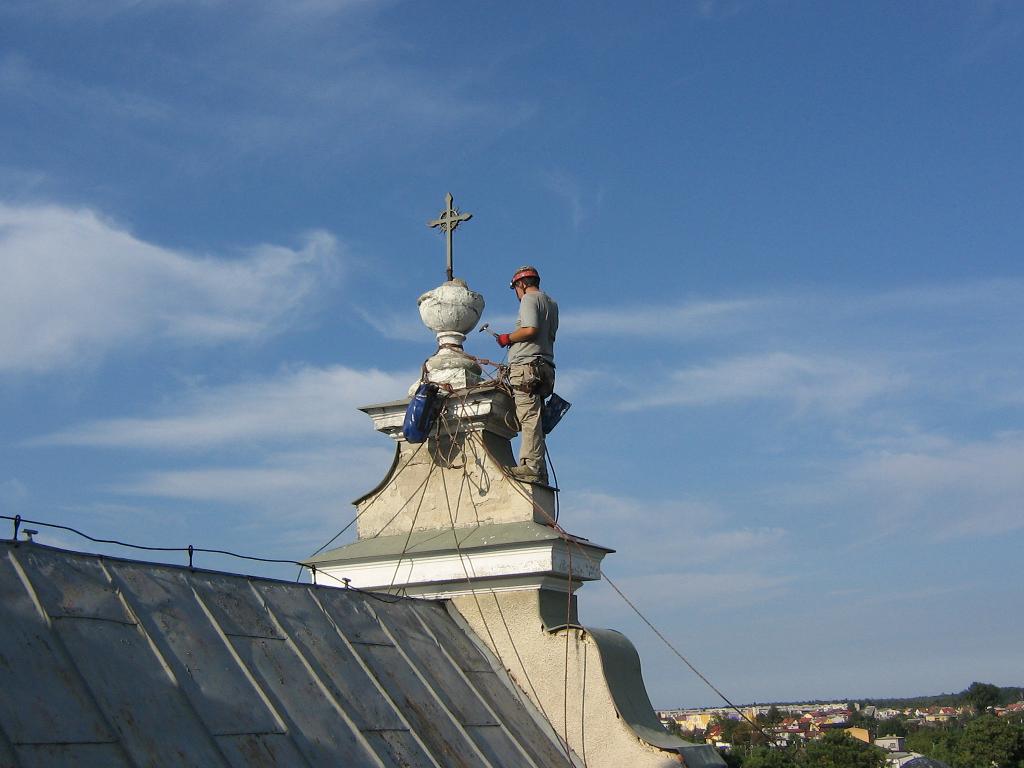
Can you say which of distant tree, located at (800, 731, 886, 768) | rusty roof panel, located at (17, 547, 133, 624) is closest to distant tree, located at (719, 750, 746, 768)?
distant tree, located at (800, 731, 886, 768)

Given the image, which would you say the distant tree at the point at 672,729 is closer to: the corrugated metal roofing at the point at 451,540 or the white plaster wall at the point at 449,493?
the corrugated metal roofing at the point at 451,540

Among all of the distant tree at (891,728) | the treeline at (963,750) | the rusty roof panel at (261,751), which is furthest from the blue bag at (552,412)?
the distant tree at (891,728)

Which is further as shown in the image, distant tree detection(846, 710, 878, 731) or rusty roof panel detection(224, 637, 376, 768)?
distant tree detection(846, 710, 878, 731)

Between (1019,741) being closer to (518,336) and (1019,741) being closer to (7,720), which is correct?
(518,336)

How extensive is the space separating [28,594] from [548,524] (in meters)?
4.96

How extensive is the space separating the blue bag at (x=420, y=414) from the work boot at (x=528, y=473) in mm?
831

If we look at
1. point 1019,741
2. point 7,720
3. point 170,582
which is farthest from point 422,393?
point 1019,741

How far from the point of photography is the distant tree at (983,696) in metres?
153

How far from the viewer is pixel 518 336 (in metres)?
10.2

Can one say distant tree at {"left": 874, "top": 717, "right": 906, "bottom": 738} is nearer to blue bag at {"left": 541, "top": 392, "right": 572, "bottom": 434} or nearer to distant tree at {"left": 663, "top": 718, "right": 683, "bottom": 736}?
distant tree at {"left": 663, "top": 718, "right": 683, "bottom": 736}

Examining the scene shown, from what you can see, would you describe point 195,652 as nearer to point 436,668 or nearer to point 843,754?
point 436,668

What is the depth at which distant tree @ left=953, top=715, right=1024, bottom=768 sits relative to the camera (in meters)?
79.5

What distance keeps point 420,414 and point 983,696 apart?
163459mm

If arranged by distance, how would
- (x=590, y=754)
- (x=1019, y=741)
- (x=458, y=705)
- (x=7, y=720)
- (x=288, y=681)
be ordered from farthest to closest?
1. (x=1019, y=741)
2. (x=590, y=754)
3. (x=458, y=705)
4. (x=288, y=681)
5. (x=7, y=720)
